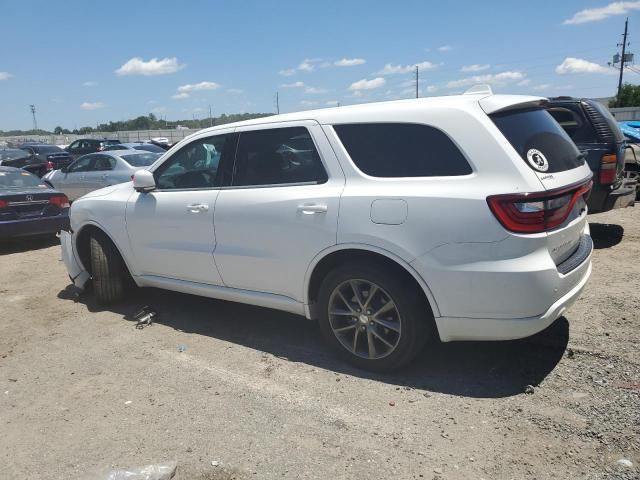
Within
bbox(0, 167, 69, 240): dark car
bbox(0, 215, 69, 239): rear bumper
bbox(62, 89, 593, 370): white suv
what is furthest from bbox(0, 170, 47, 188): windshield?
bbox(62, 89, 593, 370): white suv

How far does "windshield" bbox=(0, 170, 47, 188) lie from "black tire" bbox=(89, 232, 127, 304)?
15.9ft

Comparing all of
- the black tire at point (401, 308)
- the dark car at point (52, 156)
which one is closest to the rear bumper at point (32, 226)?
the black tire at point (401, 308)

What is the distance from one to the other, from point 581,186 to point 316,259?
1.85 meters

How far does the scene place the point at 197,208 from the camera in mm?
4453

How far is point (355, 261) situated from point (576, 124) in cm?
463

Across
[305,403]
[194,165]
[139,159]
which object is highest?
[194,165]

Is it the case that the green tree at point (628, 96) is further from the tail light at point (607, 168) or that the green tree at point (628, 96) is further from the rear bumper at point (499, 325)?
the rear bumper at point (499, 325)

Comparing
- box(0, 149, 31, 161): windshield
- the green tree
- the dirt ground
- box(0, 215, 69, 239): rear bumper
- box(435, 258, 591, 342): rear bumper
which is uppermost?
the green tree

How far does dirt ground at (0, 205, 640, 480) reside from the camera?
9.30 ft

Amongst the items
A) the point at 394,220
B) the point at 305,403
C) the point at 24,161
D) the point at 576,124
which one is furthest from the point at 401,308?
the point at 24,161

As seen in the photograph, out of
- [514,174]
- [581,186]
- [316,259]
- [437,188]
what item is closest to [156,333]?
[316,259]

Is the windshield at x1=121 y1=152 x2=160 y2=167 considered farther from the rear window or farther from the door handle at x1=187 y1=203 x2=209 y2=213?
the rear window

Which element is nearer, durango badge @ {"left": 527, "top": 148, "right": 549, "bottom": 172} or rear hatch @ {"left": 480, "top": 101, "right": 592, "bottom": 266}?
rear hatch @ {"left": 480, "top": 101, "right": 592, "bottom": 266}

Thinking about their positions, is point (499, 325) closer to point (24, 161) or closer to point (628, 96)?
point (24, 161)
